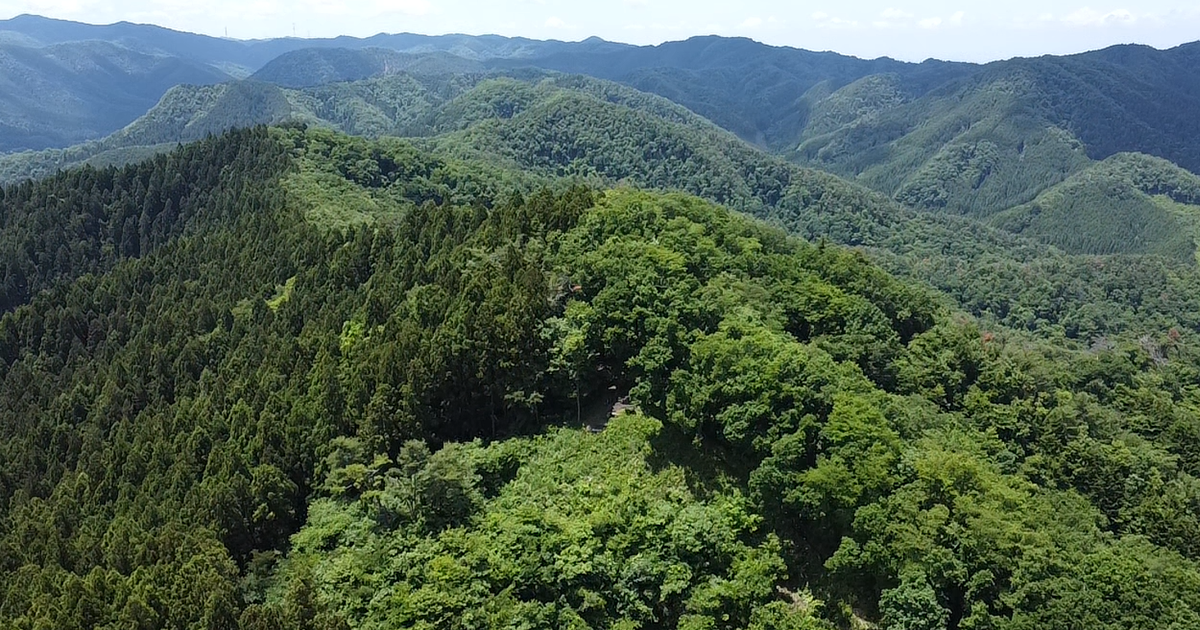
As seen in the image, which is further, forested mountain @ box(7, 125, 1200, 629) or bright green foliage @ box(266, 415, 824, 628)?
forested mountain @ box(7, 125, 1200, 629)

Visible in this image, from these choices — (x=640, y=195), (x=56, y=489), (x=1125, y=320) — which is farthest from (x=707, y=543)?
(x=1125, y=320)

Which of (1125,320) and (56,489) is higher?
(56,489)

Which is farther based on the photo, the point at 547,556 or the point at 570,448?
the point at 570,448

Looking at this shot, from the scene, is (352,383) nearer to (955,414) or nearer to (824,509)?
(824,509)

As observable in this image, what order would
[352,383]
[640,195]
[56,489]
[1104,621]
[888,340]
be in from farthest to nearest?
[640,195], [888,340], [56,489], [352,383], [1104,621]

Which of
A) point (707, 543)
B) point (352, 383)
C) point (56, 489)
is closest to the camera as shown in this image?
point (707, 543)

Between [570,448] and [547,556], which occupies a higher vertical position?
[547,556]

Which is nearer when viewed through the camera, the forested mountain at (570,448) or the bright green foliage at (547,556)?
the bright green foliage at (547,556)

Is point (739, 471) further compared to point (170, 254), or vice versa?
point (170, 254)
